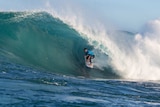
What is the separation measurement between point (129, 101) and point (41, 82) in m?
3.56

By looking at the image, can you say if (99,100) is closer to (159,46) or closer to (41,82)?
(41,82)

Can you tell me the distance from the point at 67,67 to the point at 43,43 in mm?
3080

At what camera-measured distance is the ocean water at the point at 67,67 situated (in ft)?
40.7

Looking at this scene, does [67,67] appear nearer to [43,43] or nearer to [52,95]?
[43,43]

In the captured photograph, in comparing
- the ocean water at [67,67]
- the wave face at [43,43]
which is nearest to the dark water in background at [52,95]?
the ocean water at [67,67]

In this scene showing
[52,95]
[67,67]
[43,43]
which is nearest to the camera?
[52,95]

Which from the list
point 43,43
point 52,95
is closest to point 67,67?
point 43,43

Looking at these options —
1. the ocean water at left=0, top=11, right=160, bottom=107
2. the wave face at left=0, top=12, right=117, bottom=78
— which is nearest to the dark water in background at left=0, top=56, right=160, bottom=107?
the ocean water at left=0, top=11, right=160, bottom=107

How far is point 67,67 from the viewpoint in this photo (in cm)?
2339

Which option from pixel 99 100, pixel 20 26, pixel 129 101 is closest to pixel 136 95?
pixel 129 101

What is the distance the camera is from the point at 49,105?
10.7m

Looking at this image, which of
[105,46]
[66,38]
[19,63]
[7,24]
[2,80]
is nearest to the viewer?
[2,80]

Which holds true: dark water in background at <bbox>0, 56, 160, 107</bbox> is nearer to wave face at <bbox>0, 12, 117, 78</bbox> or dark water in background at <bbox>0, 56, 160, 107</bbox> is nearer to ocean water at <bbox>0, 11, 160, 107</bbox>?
ocean water at <bbox>0, 11, 160, 107</bbox>

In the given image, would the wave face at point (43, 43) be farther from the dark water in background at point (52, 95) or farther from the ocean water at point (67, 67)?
the dark water in background at point (52, 95)
